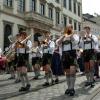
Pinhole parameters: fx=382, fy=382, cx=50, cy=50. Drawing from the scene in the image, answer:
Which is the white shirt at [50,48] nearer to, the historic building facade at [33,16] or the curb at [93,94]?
the curb at [93,94]

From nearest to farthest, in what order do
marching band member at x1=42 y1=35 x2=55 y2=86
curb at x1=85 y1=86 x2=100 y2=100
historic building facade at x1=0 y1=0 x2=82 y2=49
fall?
1. curb at x1=85 y1=86 x2=100 y2=100
2. marching band member at x1=42 y1=35 x2=55 y2=86
3. historic building facade at x1=0 y1=0 x2=82 y2=49

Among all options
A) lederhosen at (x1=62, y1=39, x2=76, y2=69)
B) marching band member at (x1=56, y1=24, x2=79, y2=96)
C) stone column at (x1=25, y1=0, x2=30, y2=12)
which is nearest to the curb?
marching band member at (x1=56, y1=24, x2=79, y2=96)

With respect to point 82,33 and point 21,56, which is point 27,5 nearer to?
point 82,33

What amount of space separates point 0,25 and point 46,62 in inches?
823

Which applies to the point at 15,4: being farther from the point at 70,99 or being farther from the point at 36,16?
the point at 70,99

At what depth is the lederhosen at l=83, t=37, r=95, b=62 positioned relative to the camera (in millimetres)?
11558

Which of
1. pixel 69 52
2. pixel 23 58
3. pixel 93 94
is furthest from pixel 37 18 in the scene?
pixel 93 94

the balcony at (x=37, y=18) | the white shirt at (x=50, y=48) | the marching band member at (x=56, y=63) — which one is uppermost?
the balcony at (x=37, y=18)

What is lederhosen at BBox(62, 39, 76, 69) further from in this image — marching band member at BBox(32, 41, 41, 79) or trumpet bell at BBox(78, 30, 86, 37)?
marching band member at BBox(32, 41, 41, 79)

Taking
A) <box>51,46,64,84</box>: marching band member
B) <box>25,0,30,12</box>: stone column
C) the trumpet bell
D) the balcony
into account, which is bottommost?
<box>51,46,64,84</box>: marching band member

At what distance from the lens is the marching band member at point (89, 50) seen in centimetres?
1151

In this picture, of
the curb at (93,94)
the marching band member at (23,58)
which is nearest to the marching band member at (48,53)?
the marching band member at (23,58)

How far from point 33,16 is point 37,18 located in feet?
3.33

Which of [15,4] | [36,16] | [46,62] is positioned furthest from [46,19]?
[46,62]
